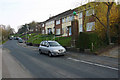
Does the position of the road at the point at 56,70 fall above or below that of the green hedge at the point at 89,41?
below

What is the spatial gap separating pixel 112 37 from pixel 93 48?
11.9 ft

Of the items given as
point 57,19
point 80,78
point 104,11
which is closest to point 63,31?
point 57,19

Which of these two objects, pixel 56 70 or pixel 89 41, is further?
pixel 89 41

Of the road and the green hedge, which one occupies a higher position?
the green hedge

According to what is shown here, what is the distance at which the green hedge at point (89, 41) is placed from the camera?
13477 millimetres

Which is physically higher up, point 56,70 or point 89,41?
point 89,41

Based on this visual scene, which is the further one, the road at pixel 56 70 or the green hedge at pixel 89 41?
the green hedge at pixel 89 41

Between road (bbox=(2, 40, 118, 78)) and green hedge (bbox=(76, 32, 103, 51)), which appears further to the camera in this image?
green hedge (bbox=(76, 32, 103, 51))

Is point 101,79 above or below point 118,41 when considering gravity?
below

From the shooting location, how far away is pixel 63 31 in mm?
35812

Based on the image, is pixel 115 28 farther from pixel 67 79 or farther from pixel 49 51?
pixel 67 79

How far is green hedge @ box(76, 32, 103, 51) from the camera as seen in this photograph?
13.5 meters

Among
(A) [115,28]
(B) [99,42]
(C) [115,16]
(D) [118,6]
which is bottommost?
(B) [99,42]

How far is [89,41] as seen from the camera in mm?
13477
